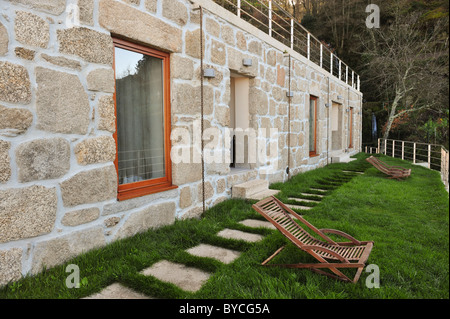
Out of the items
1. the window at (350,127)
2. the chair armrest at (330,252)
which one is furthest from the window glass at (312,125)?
the chair armrest at (330,252)

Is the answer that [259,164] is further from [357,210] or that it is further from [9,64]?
[9,64]

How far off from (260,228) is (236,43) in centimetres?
313

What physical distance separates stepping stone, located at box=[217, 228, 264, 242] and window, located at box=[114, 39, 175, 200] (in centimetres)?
86

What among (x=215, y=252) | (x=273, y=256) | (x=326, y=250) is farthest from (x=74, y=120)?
(x=326, y=250)

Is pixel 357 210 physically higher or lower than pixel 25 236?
lower

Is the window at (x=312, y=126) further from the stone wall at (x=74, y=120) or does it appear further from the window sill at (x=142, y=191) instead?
the window sill at (x=142, y=191)

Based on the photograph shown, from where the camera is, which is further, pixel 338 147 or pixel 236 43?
pixel 338 147

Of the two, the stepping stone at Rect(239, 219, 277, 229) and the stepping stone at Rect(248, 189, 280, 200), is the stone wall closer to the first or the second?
the stepping stone at Rect(239, 219, 277, 229)

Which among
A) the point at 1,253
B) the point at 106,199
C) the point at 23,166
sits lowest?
the point at 1,253

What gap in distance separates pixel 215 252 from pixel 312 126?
22.4 ft

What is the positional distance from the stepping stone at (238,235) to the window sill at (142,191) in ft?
2.76

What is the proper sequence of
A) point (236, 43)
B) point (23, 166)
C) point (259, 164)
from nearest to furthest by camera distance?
point (23, 166) → point (236, 43) → point (259, 164)

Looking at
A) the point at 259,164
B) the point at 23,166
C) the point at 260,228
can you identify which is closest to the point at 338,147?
the point at 259,164

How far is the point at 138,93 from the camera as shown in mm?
3508
